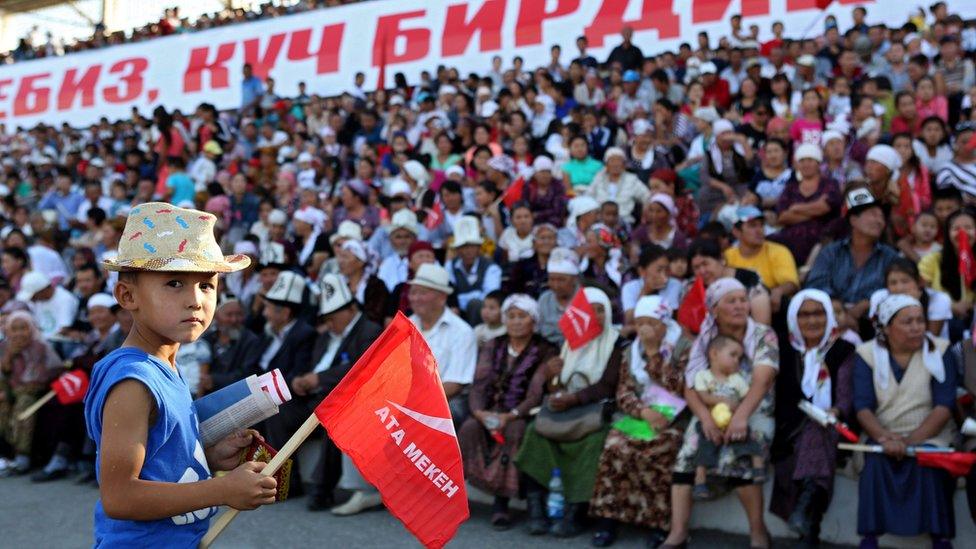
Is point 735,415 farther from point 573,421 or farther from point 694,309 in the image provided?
point 573,421

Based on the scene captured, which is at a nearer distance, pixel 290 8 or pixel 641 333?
pixel 641 333

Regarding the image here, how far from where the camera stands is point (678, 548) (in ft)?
16.3

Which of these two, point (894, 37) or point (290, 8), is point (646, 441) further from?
point (290, 8)

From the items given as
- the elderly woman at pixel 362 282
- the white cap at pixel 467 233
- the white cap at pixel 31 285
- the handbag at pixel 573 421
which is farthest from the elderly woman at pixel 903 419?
the white cap at pixel 31 285

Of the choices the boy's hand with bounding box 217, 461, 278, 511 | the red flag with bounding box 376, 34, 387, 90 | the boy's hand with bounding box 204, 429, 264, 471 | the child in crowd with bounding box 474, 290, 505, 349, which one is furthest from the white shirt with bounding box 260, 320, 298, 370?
the red flag with bounding box 376, 34, 387, 90

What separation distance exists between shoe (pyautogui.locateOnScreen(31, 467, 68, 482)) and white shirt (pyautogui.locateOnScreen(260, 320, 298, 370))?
6.61 feet

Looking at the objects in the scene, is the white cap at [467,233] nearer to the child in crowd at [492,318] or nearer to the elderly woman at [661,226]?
the elderly woman at [661,226]

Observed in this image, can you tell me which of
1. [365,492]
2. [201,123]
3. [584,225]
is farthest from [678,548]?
[201,123]

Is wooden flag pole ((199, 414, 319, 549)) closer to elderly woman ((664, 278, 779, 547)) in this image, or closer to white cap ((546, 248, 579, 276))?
elderly woman ((664, 278, 779, 547))

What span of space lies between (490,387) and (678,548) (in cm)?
164

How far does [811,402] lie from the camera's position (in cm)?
508

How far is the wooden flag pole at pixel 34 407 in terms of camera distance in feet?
25.3

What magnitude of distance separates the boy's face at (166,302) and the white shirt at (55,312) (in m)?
7.47

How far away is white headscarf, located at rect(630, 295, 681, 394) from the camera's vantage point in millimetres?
5516
